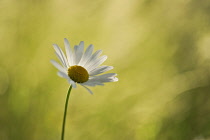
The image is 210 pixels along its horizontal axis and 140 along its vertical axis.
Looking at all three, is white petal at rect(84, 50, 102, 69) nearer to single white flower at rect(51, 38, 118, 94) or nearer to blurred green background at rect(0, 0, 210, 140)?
single white flower at rect(51, 38, 118, 94)

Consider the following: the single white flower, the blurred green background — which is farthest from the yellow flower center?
the blurred green background

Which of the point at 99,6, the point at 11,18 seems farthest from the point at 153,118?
the point at 11,18

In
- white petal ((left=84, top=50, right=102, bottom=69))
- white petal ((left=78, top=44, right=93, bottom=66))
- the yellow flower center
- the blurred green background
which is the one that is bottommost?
the yellow flower center

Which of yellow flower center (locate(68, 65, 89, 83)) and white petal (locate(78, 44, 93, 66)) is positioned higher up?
white petal (locate(78, 44, 93, 66))

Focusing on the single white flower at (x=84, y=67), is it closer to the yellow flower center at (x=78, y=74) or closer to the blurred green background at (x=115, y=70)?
Answer: the yellow flower center at (x=78, y=74)

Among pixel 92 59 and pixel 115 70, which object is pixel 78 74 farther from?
pixel 115 70

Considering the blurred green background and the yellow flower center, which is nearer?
the yellow flower center

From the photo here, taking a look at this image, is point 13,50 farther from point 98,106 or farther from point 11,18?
point 98,106
